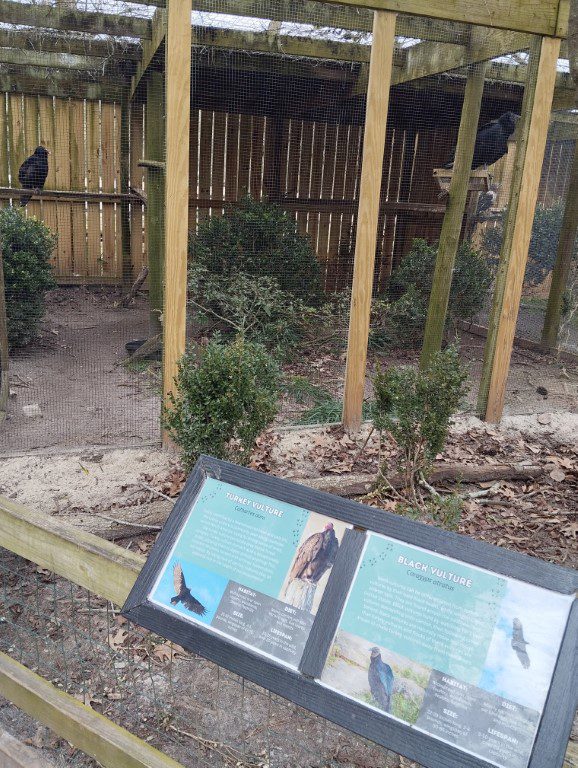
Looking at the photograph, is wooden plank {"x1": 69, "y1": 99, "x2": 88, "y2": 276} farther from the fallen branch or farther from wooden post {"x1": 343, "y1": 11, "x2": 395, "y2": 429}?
wooden post {"x1": 343, "y1": 11, "x2": 395, "y2": 429}

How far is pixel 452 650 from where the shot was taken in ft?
4.04

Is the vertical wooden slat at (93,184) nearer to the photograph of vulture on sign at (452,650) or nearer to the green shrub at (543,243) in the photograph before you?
the green shrub at (543,243)

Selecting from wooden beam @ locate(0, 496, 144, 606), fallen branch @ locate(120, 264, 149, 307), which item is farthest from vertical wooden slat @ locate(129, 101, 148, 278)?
wooden beam @ locate(0, 496, 144, 606)

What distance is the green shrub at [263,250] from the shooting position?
555 centimetres

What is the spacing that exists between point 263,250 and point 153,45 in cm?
178

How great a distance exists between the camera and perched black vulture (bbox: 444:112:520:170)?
16.9 feet

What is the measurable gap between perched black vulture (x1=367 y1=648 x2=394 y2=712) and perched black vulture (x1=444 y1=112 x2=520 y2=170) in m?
4.75

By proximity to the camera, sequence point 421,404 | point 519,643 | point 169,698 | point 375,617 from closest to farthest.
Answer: point 519,643 → point 375,617 → point 169,698 → point 421,404

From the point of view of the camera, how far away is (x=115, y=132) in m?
7.50

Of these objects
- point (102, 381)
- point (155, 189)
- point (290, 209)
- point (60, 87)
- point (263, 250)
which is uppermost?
point (60, 87)

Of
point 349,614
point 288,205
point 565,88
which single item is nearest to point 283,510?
point 349,614

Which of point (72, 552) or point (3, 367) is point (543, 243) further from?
point (72, 552)

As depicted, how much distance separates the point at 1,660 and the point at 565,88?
6068 millimetres

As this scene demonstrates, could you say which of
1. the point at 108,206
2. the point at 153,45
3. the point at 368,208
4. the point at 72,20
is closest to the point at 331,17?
the point at 368,208
